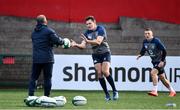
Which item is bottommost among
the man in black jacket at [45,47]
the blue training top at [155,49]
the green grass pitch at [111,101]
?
the green grass pitch at [111,101]

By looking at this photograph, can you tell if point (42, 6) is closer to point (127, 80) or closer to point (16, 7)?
point (16, 7)

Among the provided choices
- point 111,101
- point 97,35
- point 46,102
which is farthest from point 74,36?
point 46,102

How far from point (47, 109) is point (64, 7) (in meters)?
11.4

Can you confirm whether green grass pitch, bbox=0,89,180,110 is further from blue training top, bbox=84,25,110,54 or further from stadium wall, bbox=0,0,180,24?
stadium wall, bbox=0,0,180,24

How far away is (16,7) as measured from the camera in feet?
81.1

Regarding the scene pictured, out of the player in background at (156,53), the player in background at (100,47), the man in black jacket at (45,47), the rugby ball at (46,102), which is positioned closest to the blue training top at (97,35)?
the player in background at (100,47)

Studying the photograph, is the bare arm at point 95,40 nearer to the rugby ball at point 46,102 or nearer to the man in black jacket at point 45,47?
the man in black jacket at point 45,47

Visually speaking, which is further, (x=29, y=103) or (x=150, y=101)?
(x=150, y=101)

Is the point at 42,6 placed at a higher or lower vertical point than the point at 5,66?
higher

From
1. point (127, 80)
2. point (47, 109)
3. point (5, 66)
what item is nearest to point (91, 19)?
point (47, 109)

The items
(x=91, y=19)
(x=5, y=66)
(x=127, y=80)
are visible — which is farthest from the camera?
(x=5, y=66)

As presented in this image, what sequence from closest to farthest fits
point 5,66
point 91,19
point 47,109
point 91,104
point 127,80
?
point 47,109, point 91,104, point 91,19, point 127,80, point 5,66

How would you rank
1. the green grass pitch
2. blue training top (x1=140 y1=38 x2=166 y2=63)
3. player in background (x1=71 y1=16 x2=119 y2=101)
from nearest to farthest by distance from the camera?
the green grass pitch → player in background (x1=71 y1=16 x2=119 y2=101) → blue training top (x1=140 y1=38 x2=166 y2=63)

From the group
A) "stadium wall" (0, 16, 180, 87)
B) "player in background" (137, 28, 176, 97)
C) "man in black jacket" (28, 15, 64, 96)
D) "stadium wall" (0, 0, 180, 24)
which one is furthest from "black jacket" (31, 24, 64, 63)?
"stadium wall" (0, 0, 180, 24)
